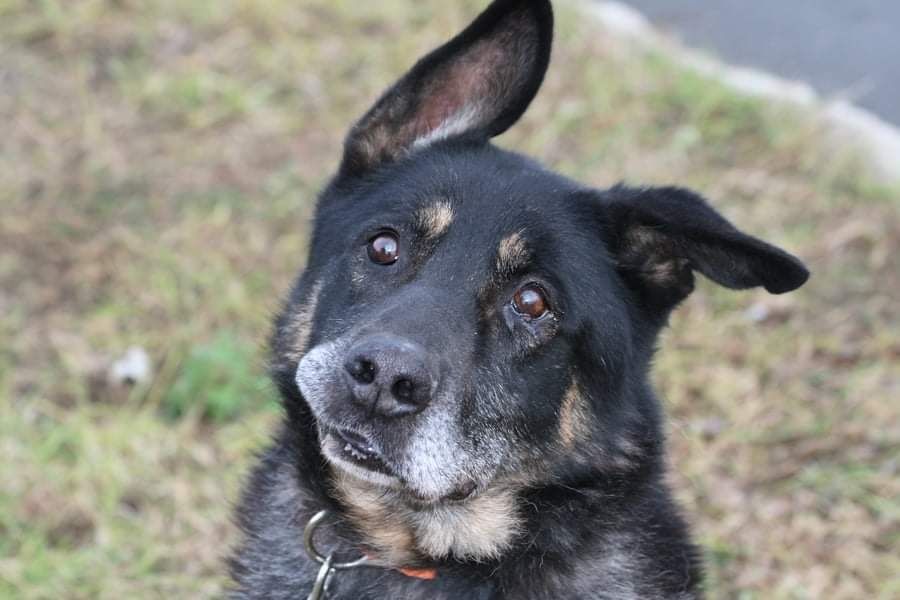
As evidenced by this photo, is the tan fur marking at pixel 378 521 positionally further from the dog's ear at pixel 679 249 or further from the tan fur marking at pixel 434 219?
the dog's ear at pixel 679 249

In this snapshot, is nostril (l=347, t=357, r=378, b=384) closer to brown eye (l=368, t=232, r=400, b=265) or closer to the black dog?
the black dog

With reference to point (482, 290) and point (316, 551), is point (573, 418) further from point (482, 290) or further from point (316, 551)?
point (316, 551)

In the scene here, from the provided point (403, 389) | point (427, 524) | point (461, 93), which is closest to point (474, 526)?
point (427, 524)

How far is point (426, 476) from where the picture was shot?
299 cm

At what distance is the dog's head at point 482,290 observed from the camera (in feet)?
9.70

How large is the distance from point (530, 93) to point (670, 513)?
145 centimetres

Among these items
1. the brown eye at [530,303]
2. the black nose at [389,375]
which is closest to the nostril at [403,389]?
the black nose at [389,375]

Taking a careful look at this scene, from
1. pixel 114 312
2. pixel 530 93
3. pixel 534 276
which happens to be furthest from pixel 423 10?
pixel 534 276

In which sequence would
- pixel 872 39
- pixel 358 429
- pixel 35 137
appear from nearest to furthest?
pixel 358 429 → pixel 35 137 → pixel 872 39

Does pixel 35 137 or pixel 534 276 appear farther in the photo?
pixel 35 137

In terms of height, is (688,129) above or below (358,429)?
below

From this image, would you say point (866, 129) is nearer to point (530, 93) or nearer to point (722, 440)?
point (722, 440)

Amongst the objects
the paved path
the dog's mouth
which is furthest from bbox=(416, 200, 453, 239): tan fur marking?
the paved path

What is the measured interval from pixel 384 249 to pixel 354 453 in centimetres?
66
